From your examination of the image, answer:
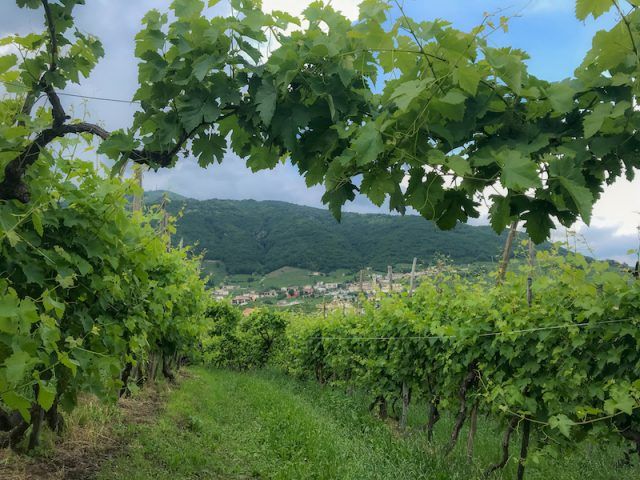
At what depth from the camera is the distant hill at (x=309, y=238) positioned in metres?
63.7

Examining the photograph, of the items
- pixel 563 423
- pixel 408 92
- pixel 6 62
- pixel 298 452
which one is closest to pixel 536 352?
pixel 563 423

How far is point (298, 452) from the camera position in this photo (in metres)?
6.25

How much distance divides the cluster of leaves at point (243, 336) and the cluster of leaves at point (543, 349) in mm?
14959

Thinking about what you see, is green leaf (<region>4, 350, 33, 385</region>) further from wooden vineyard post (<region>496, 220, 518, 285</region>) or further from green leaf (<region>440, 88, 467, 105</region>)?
wooden vineyard post (<region>496, 220, 518, 285</region>)

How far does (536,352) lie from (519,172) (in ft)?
13.0

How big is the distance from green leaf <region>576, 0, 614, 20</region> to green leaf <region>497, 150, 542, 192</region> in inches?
23.8

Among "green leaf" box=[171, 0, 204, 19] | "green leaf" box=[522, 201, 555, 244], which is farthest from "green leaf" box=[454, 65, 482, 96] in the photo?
"green leaf" box=[171, 0, 204, 19]

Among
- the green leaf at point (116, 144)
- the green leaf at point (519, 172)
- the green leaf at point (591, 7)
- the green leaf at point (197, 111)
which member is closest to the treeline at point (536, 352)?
the green leaf at point (519, 172)

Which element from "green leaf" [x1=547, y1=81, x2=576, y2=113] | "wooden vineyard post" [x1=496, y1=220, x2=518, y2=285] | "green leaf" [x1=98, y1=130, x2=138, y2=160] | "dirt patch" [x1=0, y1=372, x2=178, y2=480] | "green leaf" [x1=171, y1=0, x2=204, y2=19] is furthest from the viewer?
"wooden vineyard post" [x1=496, y1=220, x2=518, y2=285]

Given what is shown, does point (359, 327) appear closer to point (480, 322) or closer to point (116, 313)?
point (480, 322)

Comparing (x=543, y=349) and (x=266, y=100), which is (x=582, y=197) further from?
(x=543, y=349)

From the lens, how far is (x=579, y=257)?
14.2 ft

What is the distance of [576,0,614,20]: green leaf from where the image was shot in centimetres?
177

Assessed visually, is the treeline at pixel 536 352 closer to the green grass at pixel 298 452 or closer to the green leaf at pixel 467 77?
the green grass at pixel 298 452
